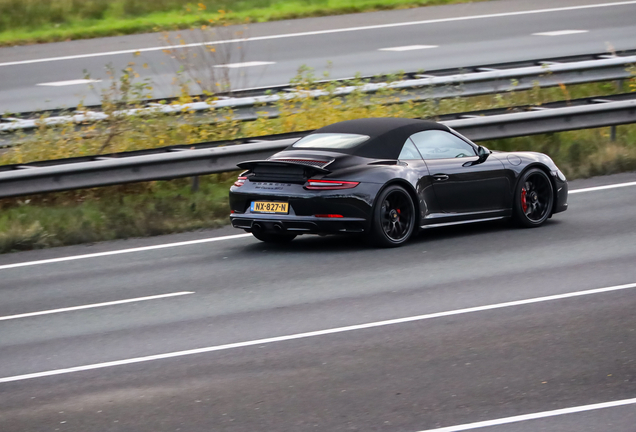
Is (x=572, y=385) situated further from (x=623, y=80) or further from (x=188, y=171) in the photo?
(x=623, y=80)

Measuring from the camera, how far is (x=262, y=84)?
20750mm

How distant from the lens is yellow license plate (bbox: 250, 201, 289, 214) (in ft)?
35.8

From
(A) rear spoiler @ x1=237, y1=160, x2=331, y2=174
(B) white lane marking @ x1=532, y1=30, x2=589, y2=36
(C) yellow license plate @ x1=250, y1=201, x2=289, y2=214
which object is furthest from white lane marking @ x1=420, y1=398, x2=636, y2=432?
(B) white lane marking @ x1=532, y1=30, x2=589, y2=36

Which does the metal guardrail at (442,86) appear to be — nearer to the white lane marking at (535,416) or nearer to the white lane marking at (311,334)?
the white lane marking at (311,334)

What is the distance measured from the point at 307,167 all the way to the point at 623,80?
10.2 meters

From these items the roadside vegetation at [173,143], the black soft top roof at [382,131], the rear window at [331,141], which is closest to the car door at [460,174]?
the black soft top roof at [382,131]

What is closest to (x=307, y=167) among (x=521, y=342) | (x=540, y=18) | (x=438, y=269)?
(x=438, y=269)

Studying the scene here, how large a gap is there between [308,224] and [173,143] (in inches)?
213

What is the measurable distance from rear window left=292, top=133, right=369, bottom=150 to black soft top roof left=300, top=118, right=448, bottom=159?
8 centimetres

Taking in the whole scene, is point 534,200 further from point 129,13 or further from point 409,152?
point 129,13

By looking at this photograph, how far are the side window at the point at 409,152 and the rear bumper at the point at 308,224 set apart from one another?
0.98 m

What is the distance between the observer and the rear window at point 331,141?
37.1ft

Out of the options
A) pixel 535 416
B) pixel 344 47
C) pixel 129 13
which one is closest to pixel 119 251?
pixel 535 416

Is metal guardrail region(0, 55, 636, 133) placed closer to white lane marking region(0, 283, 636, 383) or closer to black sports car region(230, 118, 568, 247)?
black sports car region(230, 118, 568, 247)
